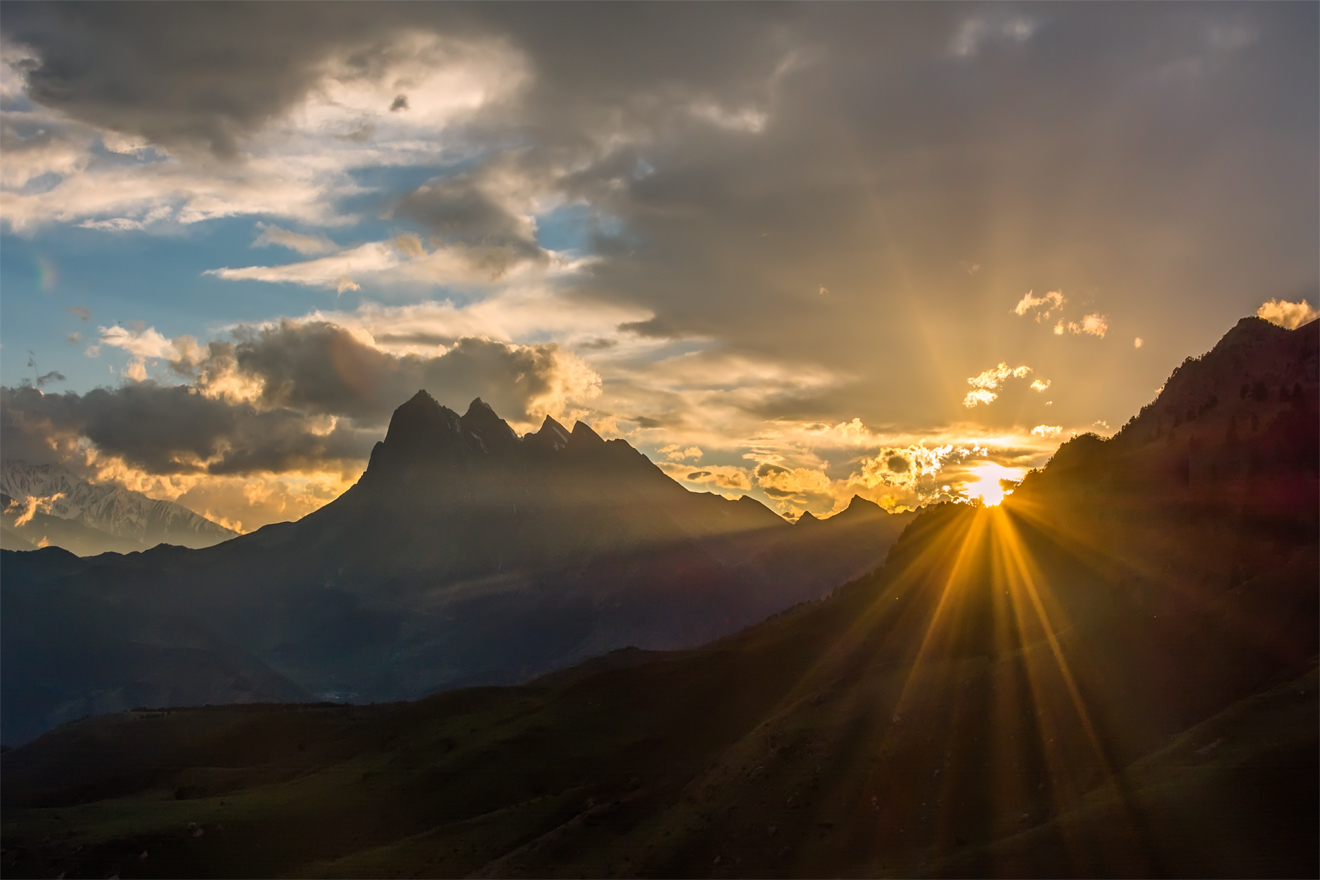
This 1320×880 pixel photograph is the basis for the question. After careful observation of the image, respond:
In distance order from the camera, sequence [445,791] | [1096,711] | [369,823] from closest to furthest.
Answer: [1096,711], [369,823], [445,791]

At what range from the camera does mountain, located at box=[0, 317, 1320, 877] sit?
194 ft

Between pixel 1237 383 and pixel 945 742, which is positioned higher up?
pixel 1237 383

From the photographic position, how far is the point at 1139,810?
185 ft

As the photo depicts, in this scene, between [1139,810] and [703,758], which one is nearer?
[1139,810]

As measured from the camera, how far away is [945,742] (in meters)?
80.4

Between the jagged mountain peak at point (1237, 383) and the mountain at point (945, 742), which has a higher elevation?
the jagged mountain peak at point (1237, 383)

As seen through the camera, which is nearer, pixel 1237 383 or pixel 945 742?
pixel 945 742

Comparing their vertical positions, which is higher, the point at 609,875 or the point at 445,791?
the point at 609,875

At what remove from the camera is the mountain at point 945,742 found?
59.2 m

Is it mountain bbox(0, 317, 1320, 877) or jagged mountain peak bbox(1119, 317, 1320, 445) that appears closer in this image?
mountain bbox(0, 317, 1320, 877)

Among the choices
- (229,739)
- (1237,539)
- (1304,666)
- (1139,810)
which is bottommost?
(229,739)

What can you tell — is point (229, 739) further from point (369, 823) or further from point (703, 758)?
point (703, 758)

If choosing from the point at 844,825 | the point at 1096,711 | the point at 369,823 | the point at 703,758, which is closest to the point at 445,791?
the point at 369,823

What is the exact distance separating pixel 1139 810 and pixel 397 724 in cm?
14406
